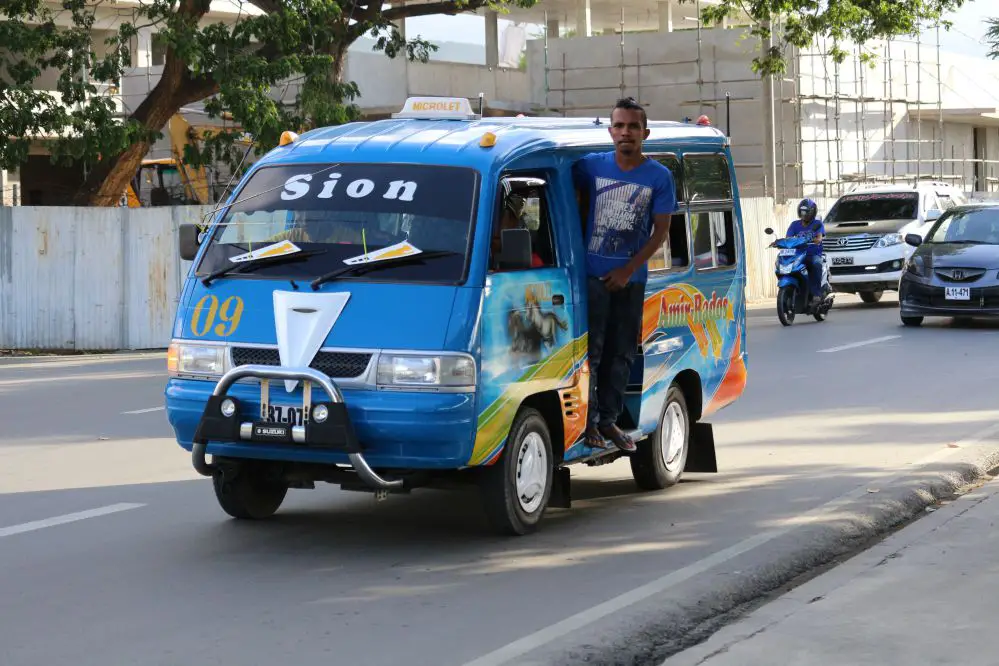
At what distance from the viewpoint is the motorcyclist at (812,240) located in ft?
74.5

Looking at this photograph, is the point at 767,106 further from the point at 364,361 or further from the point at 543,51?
the point at 364,361

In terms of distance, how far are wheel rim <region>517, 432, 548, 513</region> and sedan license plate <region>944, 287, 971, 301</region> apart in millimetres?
14258

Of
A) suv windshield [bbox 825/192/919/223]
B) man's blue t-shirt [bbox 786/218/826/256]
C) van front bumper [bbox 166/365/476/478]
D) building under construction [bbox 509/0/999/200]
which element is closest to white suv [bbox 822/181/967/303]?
suv windshield [bbox 825/192/919/223]

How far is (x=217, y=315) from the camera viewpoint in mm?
7605

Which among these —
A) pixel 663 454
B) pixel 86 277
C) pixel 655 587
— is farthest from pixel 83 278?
pixel 655 587

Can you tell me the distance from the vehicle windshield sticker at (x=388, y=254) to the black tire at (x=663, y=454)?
7.78 feet

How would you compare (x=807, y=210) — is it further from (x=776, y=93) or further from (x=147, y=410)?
(x=776, y=93)

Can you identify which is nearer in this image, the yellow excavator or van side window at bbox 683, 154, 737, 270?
van side window at bbox 683, 154, 737, 270

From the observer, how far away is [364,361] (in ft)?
23.7

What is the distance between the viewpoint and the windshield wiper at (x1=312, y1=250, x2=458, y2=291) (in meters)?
7.48

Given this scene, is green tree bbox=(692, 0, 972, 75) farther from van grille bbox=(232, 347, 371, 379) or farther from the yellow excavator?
van grille bbox=(232, 347, 371, 379)

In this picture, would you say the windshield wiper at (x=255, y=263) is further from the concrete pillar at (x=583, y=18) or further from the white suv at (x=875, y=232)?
the concrete pillar at (x=583, y=18)

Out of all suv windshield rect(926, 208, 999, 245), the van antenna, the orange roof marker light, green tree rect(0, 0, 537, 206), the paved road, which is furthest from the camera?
the van antenna

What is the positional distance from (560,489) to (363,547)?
47.9 inches
